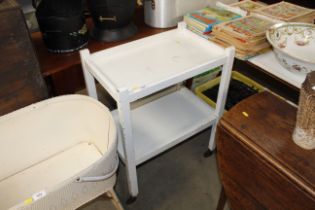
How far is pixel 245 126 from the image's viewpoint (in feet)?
2.90

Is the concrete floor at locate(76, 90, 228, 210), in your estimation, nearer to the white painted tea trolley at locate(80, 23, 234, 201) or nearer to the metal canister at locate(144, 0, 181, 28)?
the white painted tea trolley at locate(80, 23, 234, 201)

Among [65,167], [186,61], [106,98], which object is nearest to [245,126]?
[186,61]

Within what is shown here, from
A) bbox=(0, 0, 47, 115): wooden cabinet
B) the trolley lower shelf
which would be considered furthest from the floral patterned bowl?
bbox=(0, 0, 47, 115): wooden cabinet

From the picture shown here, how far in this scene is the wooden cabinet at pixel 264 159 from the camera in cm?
74

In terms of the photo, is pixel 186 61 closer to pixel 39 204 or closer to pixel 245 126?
pixel 245 126

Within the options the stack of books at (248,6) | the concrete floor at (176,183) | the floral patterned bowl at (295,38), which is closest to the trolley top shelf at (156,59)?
the floral patterned bowl at (295,38)

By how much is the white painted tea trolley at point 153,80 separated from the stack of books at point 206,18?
0.05 m

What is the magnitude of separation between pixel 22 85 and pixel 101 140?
384 millimetres

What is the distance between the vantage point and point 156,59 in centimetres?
115

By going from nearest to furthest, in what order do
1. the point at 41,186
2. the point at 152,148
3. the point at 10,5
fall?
the point at 10,5 → the point at 41,186 → the point at 152,148

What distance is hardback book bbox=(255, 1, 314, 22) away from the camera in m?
1.24

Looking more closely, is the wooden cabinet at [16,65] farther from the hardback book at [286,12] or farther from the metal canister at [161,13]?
the hardback book at [286,12]

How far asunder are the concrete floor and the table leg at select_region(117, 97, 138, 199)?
108 mm

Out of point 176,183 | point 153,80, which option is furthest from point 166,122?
point 153,80
